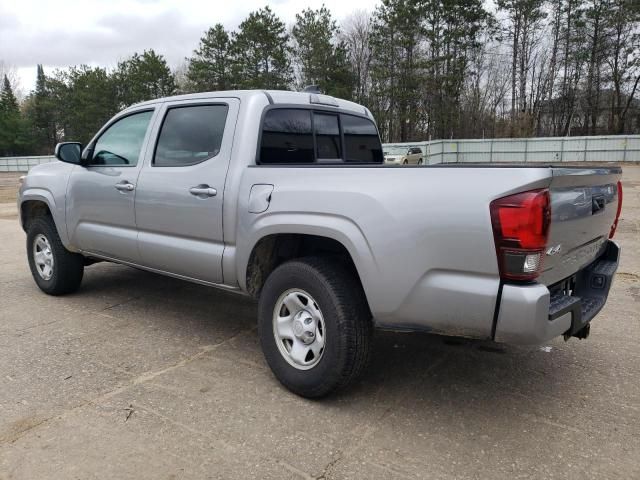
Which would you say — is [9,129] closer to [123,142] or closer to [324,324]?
[123,142]

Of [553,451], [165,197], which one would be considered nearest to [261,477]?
[553,451]

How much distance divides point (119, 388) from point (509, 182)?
262 centimetres

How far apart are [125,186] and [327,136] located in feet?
5.56

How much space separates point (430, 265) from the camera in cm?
257

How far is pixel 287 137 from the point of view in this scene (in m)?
3.83

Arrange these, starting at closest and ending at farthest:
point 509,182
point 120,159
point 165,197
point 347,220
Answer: point 509,182 → point 347,220 → point 165,197 → point 120,159

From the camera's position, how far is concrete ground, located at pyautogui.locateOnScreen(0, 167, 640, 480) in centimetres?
253

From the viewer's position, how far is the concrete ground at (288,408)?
2.53 m

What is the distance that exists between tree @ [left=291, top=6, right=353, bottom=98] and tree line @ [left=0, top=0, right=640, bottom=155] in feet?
0.28

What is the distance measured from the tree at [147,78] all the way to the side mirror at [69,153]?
46.9 metres

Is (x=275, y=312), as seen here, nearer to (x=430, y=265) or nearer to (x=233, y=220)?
(x=233, y=220)

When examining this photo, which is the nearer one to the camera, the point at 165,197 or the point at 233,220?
the point at 233,220

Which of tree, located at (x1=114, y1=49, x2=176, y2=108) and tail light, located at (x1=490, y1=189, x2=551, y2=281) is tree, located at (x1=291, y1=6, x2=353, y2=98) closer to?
tree, located at (x1=114, y1=49, x2=176, y2=108)

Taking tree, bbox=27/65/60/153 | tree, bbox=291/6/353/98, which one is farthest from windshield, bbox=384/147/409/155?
tree, bbox=27/65/60/153
